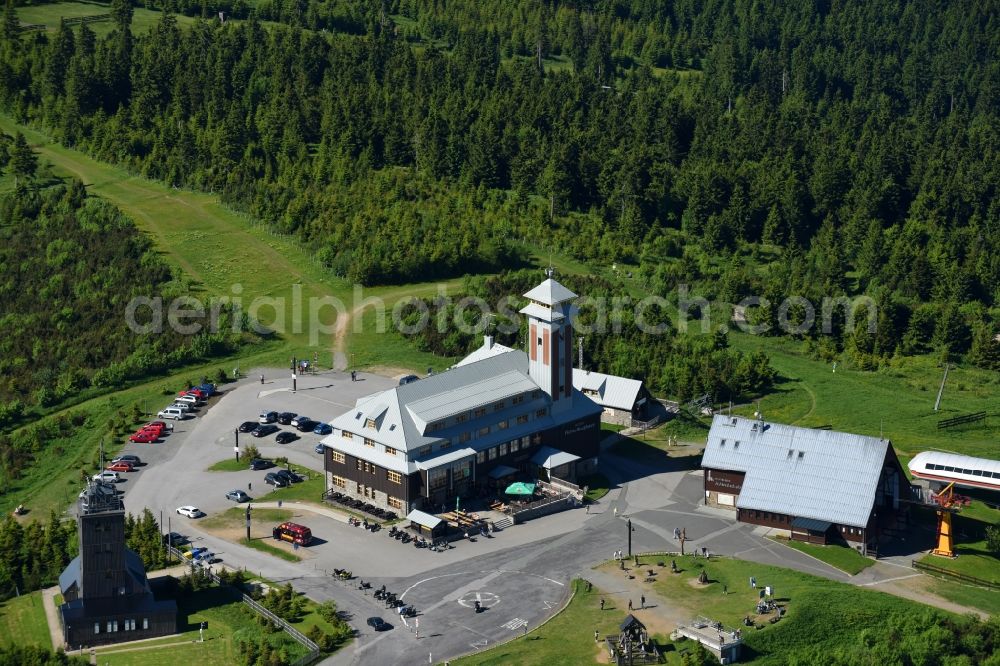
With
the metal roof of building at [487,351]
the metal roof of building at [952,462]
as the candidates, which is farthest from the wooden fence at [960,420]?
the metal roof of building at [487,351]

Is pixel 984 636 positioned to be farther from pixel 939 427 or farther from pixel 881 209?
pixel 881 209

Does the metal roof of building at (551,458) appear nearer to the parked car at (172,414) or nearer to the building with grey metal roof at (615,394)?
the building with grey metal roof at (615,394)

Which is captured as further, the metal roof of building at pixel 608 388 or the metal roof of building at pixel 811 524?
the metal roof of building at pixel 608 388

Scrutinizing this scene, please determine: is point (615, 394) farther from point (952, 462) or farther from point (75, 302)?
point (75, 302)

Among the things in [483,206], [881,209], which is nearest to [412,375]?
[483,206]

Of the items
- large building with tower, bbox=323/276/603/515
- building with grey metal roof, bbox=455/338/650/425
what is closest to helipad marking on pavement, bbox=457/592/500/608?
large building with tower, bbox=323/276/603/515

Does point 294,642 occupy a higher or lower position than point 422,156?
lower

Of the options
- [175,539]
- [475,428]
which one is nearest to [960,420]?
[475,428]
